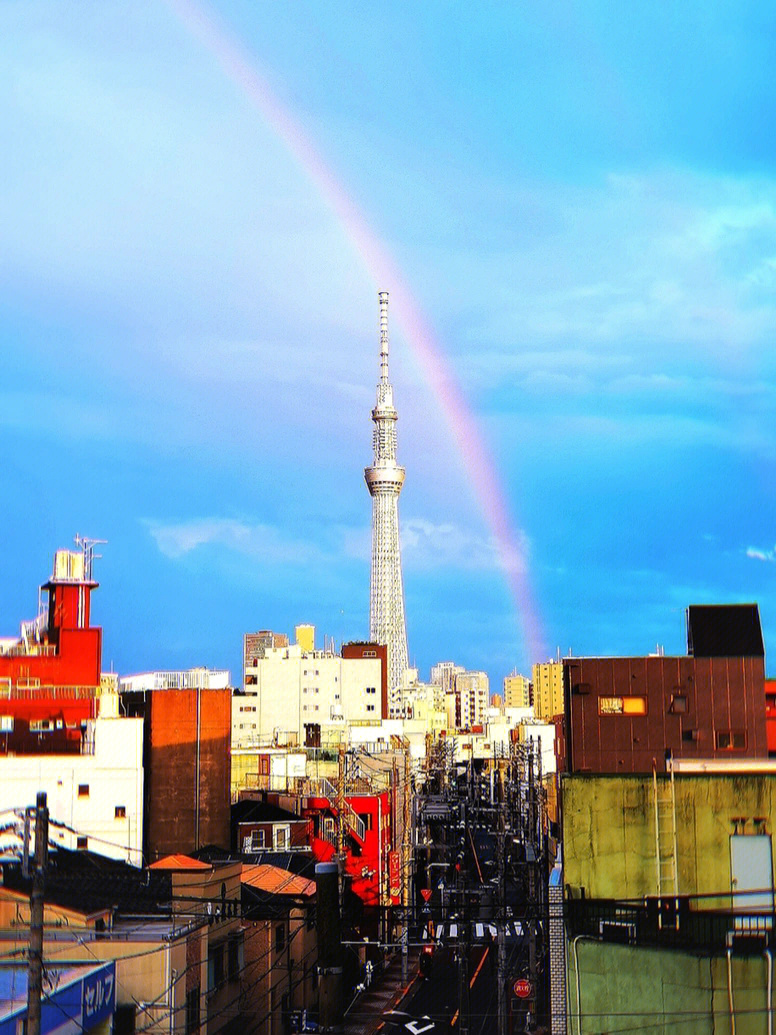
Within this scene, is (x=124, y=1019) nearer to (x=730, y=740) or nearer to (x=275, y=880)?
(x=275, y=880)

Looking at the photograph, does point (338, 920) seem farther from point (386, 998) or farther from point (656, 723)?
point (386, 998)

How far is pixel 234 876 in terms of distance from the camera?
33.8m

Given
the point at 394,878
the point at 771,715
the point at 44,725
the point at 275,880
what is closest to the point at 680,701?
the point at 771,715

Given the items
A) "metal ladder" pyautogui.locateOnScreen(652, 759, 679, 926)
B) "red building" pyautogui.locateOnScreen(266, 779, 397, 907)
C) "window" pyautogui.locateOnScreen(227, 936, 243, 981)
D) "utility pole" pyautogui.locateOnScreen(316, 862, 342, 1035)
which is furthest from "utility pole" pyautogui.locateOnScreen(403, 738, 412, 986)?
"utility pole" pyautogui.locateOnScreen(316, 862, 342, 1035)

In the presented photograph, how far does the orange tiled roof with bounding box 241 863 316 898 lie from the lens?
40.8 metres

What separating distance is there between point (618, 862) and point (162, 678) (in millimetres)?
69441

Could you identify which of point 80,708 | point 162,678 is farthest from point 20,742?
point 162,678

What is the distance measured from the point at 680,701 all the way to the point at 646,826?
21.9m

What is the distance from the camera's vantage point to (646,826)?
2045 cm

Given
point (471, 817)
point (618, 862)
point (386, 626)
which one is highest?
point (386, 626)

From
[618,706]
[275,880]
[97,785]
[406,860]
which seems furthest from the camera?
[406,860]

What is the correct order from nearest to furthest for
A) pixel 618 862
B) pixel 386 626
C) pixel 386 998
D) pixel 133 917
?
pixel 618 862 < pixel 133 917 < pixel 386 998 < pixel 386 626

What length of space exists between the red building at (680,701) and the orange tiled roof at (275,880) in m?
9.27

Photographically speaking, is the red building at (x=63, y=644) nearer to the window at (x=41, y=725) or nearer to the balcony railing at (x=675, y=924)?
the window at (x=41, y=725)
